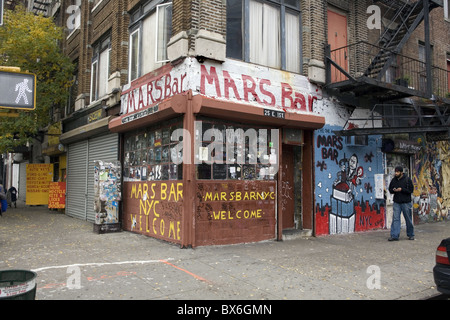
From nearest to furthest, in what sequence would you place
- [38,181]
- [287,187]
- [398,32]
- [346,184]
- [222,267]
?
[222,267], [287,187], [346,184], [398,32], [38,181]

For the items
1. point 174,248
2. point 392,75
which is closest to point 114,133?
point 174,248

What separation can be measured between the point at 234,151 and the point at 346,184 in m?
4.27

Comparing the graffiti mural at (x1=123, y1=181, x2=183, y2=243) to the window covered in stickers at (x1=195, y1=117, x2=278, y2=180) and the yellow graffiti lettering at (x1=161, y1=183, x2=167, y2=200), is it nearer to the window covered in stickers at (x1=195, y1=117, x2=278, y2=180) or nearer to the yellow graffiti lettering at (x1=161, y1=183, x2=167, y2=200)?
the yellow graffiti lettering at (x1=161, y1=183, x2=167, y2=200)

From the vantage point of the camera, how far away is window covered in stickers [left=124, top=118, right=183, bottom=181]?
870cm

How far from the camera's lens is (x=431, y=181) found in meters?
14.3

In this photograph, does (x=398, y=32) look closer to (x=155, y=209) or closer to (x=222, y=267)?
(x=155, y=209)

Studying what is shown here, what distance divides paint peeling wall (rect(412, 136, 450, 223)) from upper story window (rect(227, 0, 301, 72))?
6.89m

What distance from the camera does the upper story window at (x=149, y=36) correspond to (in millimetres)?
9750

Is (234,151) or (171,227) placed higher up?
(234,151)

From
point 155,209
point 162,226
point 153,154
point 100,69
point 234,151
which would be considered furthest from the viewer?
point 100,69

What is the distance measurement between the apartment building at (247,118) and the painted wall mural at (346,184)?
44 mm

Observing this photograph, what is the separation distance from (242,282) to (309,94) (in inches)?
256

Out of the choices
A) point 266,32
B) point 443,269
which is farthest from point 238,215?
point 266,32

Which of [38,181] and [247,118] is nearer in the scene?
[247,118]
